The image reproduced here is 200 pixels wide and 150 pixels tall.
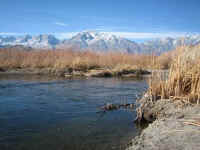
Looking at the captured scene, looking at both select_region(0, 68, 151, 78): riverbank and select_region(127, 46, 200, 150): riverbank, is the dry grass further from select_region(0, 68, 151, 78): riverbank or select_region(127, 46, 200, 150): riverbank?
select_region(127, 46, 200, 150): riverbank

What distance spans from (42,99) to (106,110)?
3621 millimetres

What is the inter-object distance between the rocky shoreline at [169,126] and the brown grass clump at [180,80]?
310 millimetres

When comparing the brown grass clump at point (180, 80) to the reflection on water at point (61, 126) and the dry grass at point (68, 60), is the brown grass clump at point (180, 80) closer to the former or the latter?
the reflection on water at point (61, 126)

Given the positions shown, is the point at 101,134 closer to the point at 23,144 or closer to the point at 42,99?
the point at 23,144

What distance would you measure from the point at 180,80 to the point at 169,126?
237cm

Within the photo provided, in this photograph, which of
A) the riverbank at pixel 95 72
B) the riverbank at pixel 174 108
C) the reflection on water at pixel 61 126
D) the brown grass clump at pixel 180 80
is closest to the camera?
the riverbank at pixel 174 108

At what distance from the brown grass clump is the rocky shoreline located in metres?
0.31

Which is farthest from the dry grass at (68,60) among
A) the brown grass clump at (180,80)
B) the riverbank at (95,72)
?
the brown grass clump at (180,80)

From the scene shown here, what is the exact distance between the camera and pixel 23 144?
566 centimetres

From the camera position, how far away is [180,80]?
745 cm

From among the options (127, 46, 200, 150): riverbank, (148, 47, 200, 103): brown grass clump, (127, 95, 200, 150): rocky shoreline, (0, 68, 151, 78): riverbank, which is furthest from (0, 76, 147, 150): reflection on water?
(0, 68, 151, 78): riverbank

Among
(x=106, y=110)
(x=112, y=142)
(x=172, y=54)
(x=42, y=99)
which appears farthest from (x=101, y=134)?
(x=42, y=99)

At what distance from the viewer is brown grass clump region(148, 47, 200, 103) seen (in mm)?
7165

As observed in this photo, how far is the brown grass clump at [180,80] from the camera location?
23.5 feet
